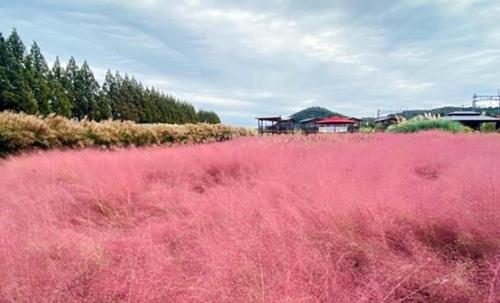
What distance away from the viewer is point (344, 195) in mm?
2229

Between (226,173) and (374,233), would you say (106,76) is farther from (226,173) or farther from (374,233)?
(374,233)

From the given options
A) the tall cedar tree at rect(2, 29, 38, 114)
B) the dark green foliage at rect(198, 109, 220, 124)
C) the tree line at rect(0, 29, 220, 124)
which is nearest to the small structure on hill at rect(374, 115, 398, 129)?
the tree line at rect(0, 29, 220, 124)

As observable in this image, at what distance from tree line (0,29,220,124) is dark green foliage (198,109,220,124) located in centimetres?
838

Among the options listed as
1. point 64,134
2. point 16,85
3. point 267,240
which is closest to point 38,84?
point 16,85

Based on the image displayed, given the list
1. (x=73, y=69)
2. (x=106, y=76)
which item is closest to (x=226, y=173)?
(x=73, y=69)

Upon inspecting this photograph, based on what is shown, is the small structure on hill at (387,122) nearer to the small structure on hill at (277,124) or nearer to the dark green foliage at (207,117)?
the small structure on hill at (277,124)

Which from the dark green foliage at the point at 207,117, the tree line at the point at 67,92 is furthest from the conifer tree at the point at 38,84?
the dark green foliage at the point at 207,117

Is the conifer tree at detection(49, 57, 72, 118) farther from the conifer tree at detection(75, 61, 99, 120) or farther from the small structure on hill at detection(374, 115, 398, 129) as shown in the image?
the small structure on hill at detection(374, 115, 398, 129)

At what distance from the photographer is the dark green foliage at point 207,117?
36244 millimetres

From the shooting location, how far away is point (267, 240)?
1.79 meters

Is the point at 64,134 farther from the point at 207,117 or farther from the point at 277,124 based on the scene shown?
the point at 207,117

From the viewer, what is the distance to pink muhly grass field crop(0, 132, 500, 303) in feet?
4.64

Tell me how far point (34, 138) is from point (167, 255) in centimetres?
595

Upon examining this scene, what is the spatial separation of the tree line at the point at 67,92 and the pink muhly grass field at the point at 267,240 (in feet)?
49.2
